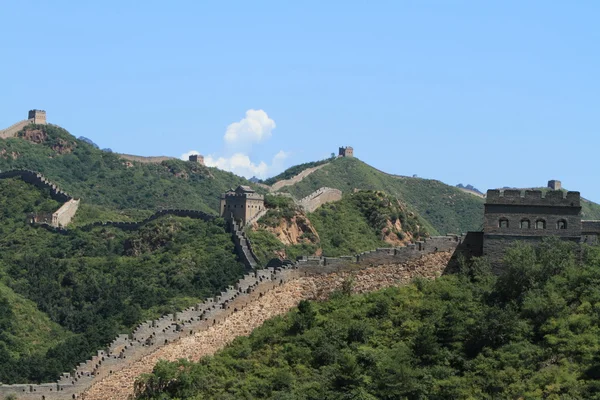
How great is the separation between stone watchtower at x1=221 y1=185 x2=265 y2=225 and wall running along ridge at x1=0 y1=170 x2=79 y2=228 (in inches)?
523

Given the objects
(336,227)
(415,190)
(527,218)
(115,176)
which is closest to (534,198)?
(527,218)

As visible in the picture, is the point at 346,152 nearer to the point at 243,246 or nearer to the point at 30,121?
the point at 30,121

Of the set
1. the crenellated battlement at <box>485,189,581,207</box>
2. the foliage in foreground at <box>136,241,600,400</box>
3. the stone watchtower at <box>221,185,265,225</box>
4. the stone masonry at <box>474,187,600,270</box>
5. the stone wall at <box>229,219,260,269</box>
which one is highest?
the stone watchtower at <box>221,185,265,225</box>

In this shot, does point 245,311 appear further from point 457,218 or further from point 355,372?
point 457,218

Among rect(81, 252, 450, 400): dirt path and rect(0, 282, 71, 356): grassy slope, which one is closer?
rect(81, 252, 450, 400): dirt path

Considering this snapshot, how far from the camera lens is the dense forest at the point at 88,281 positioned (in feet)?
275

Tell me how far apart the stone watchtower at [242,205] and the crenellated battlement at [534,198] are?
52.5m

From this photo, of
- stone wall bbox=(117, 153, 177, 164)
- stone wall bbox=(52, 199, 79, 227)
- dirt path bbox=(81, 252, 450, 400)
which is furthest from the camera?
stone wall bbox=(117, 153, 177, 164)

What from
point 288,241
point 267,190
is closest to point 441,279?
point 288,241

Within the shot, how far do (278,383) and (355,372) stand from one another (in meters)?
2.40

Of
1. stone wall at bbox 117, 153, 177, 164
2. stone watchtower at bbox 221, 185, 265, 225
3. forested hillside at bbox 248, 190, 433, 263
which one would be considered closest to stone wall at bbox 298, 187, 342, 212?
forested hillside at bbox 248, 190, 433, 263

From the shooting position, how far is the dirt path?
174 feet

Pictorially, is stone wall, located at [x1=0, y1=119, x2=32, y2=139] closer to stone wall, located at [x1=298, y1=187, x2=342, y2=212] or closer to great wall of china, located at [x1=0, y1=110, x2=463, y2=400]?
stone wall, located at [x1=298, y1=187, x2=342, y2=212]

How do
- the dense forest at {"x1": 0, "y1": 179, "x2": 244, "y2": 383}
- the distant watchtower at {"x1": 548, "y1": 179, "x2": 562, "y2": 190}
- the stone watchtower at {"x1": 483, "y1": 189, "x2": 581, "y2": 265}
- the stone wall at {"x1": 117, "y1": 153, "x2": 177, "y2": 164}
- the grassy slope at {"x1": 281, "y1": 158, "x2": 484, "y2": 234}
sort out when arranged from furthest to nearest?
the stone wall at {"x1": 117, "y1": 153, "x2": 177, "y2": 164} → the grassy slope at {"x1": 281, "y1": 158, "x2": 484, "y2": 234} → the distant watchtower at {"x1": 548, "y1": 179, "x2": 562, "y2": 190} → the dense forest at {"x1": 0, "y1": 179, "x2": 244, "y2": 383} → the stone watchtower at {"x1": 483, "y1": 189, "x2": 581, "y2": 265}
